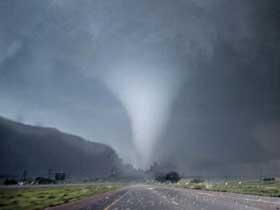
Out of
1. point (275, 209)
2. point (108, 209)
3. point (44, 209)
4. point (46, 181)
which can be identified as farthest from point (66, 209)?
point (46, 181)

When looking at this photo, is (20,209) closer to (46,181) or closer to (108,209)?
(108,209)

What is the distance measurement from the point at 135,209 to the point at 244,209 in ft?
28.0

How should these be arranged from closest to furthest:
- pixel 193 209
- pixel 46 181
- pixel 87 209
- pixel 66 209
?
pixel 193 209 < pixel 87 209 < pixel 66 209 < pixel 46 181

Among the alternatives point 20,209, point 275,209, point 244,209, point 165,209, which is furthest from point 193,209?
point 20,209

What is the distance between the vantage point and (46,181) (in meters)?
160

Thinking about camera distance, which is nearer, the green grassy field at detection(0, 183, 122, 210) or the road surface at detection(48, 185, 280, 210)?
the road surface at detection(48, 185, 280, 210)

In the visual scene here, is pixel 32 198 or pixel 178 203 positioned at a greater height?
pixel 32 198

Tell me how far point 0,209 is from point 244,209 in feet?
63.6

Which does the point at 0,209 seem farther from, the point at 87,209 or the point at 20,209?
the point at 87,209

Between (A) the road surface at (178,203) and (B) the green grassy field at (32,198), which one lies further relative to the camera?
(B) the green grassy field at (32,198)

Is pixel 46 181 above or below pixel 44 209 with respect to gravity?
above

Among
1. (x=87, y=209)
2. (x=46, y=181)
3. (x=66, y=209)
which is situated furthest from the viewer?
(x=46, y=181)

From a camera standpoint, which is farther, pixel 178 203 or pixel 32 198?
pixel 32 198

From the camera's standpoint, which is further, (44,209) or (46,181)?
(46,181)
